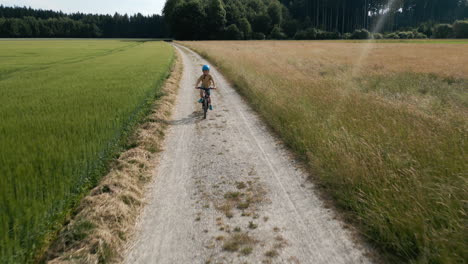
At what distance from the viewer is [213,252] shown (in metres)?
3.63

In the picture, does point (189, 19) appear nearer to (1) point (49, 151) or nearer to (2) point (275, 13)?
(2) point (275, 13)

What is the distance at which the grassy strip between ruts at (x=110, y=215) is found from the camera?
11.5ft

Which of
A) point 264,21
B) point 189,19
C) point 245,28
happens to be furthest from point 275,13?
point 189,19

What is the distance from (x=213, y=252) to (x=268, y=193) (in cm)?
175

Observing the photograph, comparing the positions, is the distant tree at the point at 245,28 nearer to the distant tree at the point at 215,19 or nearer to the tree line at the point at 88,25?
the distant tree at the point at 215,19

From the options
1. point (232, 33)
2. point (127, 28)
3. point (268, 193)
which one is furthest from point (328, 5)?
point (268, 193)

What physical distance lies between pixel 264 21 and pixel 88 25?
260 feet

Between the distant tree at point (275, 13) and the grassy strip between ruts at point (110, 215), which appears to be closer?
the grassy strip between ruts at point (110, 215)

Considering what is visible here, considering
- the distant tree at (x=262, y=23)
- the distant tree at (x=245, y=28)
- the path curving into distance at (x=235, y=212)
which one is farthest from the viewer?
the distant tree at (x=262, y=23)

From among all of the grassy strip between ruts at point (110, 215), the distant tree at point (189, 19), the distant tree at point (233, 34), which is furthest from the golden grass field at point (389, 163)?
the distant tree at point (189, 19)

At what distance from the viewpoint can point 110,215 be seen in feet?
13.8

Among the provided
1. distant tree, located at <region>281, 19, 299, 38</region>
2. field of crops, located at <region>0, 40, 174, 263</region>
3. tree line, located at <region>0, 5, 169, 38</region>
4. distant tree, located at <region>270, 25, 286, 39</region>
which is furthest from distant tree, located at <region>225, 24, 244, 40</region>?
field of crops, located at <region>0, 40, 174, 263</region>

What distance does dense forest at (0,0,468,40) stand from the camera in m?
92.5

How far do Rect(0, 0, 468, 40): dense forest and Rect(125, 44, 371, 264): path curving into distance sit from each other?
8519 centimetres
